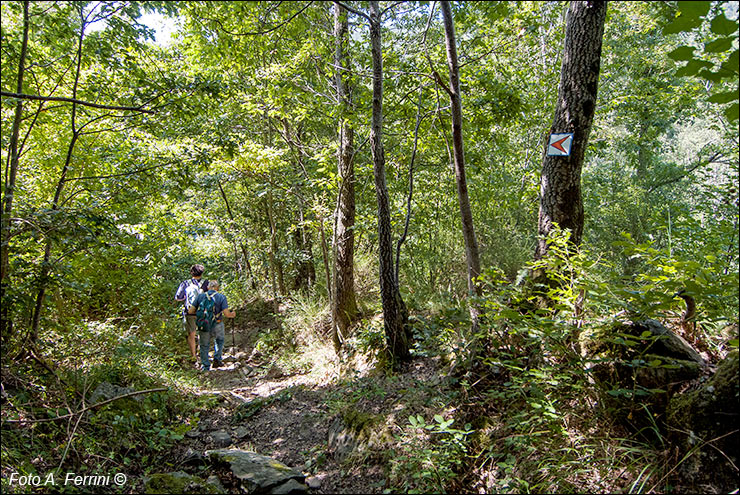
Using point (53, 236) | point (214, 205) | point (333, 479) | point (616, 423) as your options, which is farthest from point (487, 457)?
point (214, 205)

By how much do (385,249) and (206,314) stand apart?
391cm

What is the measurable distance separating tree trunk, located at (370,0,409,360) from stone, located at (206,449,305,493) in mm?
2200

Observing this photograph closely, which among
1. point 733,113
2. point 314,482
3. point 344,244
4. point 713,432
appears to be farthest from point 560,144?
point 344,244

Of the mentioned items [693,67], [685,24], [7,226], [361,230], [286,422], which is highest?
[685,24]

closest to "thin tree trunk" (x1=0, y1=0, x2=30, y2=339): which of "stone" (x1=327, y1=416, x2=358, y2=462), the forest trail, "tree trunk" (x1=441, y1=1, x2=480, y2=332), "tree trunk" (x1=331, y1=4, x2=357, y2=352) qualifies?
the forest trail

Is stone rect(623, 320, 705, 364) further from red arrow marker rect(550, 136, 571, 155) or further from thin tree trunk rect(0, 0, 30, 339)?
thin tree trunk rect(0, 0, 30, 339)

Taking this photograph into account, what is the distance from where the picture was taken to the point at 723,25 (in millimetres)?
1805

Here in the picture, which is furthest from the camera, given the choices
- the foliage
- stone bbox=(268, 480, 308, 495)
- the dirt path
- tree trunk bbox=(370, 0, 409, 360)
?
tree trunk bbox=(370, 0, 409, 360)

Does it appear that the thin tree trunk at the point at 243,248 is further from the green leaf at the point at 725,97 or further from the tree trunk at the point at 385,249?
the green leaf at the point at 725,97

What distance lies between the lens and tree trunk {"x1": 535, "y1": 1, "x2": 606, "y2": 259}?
354cm

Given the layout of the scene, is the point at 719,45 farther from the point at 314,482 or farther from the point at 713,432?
the point at 314,482

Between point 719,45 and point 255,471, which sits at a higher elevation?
point 719,45

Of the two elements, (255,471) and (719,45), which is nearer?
(719,45)

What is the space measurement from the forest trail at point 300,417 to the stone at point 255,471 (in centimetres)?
22
